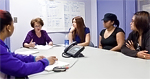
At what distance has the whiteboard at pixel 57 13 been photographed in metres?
3.35

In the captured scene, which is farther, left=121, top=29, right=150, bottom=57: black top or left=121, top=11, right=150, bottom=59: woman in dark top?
left=121, top=11, right=150, bottom=59: woman in dark top

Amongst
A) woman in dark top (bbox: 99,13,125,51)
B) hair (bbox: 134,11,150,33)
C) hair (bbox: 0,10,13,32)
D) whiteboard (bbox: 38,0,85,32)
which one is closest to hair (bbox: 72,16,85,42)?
woman in dark top (bbox: 99,13,125,51)

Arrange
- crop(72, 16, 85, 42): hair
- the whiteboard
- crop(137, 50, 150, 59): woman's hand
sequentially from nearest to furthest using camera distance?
1. crop(137, 50, 150, 59): woman's hand
2. crop(72, 16, 85, 42): hair
3. the whiteboard

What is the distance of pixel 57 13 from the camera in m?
3.49

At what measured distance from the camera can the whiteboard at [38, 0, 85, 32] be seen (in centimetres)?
335

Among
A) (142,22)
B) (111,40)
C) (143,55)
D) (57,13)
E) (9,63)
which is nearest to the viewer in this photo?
(9,63)

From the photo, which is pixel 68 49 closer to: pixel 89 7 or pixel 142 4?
pixel 142 4

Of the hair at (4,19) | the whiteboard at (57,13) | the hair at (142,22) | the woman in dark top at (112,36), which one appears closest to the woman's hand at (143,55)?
the hair at (142,22)

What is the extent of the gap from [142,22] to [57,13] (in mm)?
2139

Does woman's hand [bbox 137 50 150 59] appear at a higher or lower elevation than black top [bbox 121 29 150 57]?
lower

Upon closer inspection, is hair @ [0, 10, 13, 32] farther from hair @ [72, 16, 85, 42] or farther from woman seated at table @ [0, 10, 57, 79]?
hair @ [72, 16, 85, 42]

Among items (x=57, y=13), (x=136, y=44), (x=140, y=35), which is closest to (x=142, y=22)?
(x=140, y=35)

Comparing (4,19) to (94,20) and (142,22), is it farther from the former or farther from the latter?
(94,20)

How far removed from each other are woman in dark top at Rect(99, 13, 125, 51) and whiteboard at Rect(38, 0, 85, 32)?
125 centimetres
